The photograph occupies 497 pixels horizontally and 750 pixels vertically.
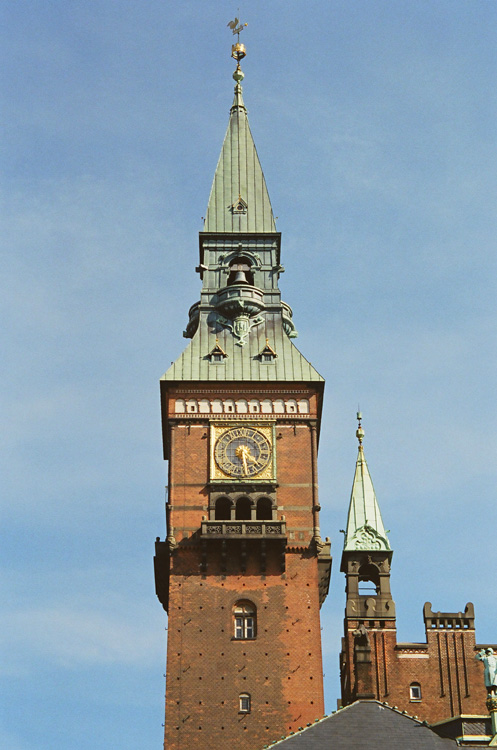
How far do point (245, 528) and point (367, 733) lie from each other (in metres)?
18.0

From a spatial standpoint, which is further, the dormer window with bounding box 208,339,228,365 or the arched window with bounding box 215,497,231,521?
the dormer window with bounding box 208,339,228,365

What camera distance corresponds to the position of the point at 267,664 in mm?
64812

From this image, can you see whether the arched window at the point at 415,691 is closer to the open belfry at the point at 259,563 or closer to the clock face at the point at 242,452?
the open belfry at the point at 259,563

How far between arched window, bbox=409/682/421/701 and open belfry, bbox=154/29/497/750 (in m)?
0.04

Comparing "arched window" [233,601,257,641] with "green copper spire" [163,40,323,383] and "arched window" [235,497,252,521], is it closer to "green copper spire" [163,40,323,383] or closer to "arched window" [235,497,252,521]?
"arched window" [235,497,252,521]

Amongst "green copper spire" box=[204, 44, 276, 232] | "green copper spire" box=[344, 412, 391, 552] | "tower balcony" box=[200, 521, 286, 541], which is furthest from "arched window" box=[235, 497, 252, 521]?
"green copper spire" box=[204, 44, 276, 232]

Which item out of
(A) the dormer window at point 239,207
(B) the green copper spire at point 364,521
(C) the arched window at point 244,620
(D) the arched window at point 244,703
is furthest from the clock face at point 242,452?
(A) the dormer window at point 239,207

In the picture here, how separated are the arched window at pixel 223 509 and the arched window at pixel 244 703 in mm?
7851

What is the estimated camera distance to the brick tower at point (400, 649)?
65.2m

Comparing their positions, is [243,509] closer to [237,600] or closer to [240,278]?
[237,600]

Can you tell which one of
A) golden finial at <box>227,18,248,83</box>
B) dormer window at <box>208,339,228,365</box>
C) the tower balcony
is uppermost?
golden finial at <box>227,18,248,83</box>

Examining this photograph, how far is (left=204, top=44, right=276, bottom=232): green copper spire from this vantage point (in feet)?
256

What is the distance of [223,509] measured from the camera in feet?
224

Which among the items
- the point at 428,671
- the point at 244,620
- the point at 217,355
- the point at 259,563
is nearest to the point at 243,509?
the point at 259,563
